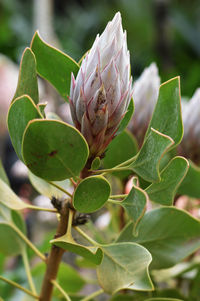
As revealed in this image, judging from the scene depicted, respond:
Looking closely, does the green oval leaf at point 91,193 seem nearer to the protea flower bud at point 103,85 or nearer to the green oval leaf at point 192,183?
the protea flower bud at point 103,85

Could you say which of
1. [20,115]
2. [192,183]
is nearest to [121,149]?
[192,183]

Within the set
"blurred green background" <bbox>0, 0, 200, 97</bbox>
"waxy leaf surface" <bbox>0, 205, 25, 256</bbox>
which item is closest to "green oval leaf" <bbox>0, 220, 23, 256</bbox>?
"waxy leaf surface" <bbox>0, 205, 25, 256</bbox>

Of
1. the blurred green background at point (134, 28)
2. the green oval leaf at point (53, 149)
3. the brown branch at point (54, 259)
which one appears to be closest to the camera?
the green oval leaf at point (53, 149)

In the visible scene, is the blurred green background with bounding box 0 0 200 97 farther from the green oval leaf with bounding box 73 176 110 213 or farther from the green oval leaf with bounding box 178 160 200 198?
the green oval leaf with bounding box 73 176 110 213

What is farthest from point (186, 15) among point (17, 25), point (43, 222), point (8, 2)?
point (43, 222)

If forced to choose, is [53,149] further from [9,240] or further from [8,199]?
[9,240]

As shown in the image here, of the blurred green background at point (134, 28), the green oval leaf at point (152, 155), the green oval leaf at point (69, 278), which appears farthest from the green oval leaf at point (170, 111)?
the blurred green background at point (134, 28)

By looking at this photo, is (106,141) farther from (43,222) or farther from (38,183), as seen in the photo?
(43,222)

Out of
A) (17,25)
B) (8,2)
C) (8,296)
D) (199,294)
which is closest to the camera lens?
(199,294)
